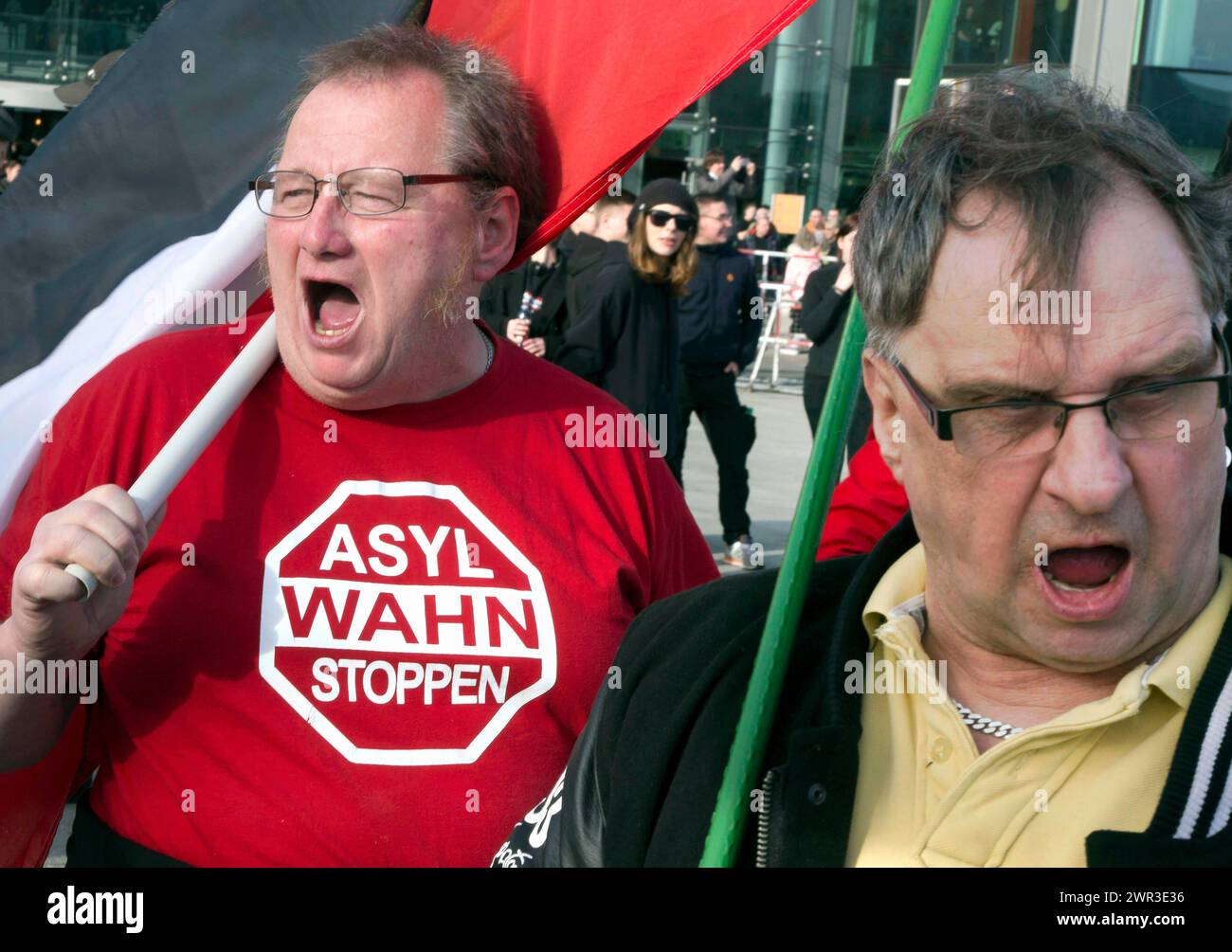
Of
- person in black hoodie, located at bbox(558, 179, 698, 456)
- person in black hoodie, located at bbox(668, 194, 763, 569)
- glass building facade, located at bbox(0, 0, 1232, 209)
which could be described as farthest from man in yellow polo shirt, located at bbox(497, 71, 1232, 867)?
glass building facade, located at bbox(0, 0, 1232, 209)

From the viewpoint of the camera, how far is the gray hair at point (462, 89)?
8.57 feet

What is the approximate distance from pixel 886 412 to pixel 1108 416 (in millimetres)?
308

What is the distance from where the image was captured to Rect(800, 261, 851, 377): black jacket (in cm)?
830

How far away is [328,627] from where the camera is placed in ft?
7.85

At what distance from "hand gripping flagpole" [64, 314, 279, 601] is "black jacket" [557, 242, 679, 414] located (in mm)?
4946

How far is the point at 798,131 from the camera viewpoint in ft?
71.2

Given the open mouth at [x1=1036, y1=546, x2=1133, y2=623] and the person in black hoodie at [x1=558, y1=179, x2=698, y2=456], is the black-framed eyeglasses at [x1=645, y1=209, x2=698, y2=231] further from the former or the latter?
the open mouth at [x1=1036, y1=546, x2=1133, y2=623]

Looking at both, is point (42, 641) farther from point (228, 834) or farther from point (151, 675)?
point (228, 834)

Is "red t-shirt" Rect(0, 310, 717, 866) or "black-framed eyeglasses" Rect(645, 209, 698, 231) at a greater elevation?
"black-framed eyeglasses" Rect(645, 209, 698, 231)

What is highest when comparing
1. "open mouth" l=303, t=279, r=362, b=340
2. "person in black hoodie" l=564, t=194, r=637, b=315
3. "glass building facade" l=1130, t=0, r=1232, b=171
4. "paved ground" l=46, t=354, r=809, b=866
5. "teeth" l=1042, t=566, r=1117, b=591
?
"glass building facade" l=1130, t=0, r=1232, b=171

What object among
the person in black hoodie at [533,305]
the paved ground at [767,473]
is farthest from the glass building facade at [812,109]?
the person in black hoodie at [533,305]

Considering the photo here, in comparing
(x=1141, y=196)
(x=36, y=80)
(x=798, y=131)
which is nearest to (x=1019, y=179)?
(x=1141, y=196)

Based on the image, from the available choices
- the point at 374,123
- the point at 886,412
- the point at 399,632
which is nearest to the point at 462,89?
the point at 374,123
